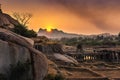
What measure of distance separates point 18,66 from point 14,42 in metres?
2.80

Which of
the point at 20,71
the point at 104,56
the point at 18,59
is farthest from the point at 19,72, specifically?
the point at 104,56

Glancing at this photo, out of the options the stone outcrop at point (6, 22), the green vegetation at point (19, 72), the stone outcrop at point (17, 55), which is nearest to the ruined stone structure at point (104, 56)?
the stone outcrop at point (6, 22)

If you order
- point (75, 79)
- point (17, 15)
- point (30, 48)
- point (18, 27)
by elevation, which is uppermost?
point (17, 15)

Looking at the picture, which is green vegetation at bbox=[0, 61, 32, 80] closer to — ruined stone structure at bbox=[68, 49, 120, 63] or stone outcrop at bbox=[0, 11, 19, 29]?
stone outcrop at bbox=[0, 11, 19, 29]

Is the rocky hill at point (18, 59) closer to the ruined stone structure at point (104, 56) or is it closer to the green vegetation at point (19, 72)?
the green vegetation at point (19, 72)

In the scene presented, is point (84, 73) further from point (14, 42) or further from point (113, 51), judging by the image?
point (113, 51)

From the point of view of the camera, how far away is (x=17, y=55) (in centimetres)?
3853

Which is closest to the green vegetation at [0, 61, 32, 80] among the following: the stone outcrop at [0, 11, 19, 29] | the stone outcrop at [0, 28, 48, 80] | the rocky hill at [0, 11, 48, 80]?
the rocky hill at [0, 11, 48, 80]

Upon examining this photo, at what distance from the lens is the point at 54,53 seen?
2911 inches

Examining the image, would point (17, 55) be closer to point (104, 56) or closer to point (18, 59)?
point (18, 59)

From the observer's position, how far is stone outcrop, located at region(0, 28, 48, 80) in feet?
124

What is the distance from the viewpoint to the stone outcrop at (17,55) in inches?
1482

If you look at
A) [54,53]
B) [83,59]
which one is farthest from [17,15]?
[54,53]

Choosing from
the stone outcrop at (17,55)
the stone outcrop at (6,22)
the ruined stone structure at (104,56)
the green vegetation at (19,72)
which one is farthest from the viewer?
the ruined stone structure at (104,56)
